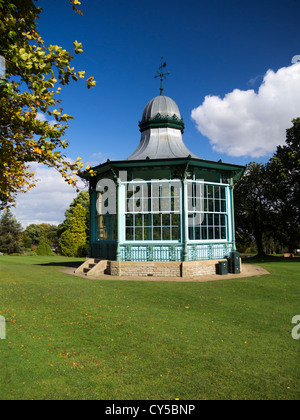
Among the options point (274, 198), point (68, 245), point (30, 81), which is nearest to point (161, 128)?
point (30, 81)

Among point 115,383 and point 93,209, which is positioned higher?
point 93,209

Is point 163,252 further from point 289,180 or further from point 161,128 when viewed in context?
point 289,180

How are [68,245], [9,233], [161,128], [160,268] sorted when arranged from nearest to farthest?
1. [160,268]
2. [161,128]
3. [68,245]
4. [9,233]

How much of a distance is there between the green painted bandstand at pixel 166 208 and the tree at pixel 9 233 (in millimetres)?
31786

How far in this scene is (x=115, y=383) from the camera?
4.20 meters

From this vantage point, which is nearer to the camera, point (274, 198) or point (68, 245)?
point (274, 198)

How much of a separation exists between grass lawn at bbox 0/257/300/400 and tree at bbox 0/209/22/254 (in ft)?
120

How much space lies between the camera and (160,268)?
13805 mm

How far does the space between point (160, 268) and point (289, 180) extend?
18.9 metres

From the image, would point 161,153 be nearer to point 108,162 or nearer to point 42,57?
point 108,162

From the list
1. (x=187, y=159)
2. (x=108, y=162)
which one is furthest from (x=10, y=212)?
(x=187, y=159)

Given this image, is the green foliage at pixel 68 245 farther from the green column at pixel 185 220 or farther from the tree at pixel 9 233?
the green column at pixel 185 220
